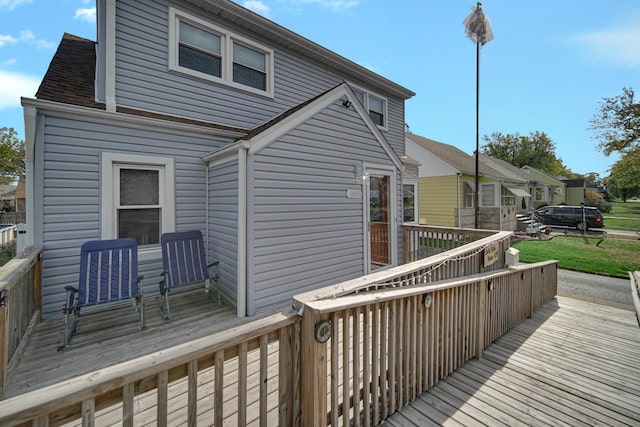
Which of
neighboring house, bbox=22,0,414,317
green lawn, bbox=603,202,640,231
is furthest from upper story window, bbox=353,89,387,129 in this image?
green lawn, bbox=603,202,640,231

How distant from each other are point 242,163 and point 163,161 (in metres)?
1.71

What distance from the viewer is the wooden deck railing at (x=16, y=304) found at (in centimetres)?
235

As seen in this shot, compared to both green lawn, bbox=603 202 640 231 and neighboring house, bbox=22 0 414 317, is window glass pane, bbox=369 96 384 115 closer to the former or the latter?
neighboring house, bbox=22 0 414 317

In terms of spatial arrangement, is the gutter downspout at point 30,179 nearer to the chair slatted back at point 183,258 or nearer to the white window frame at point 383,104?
the chair slatted back at point 183,258

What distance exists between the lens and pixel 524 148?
40.4m

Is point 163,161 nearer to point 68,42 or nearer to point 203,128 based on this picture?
point 203,128

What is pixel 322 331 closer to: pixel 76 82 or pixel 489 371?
pixel 489 371

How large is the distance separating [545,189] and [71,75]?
39.2m

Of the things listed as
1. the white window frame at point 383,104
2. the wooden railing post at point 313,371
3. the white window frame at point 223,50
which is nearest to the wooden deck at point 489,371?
Result: the wooden railing post at point 313,371

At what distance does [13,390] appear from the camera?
238 cm

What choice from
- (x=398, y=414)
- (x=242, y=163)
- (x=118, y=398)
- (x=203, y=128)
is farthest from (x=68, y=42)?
(x=398, y=414)

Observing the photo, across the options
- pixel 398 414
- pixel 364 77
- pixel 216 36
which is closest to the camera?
pixel 398 414

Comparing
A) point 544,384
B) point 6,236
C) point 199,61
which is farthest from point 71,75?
point 6,236

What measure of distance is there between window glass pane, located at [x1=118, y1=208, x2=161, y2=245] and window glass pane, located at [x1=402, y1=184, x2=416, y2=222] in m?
8.53
